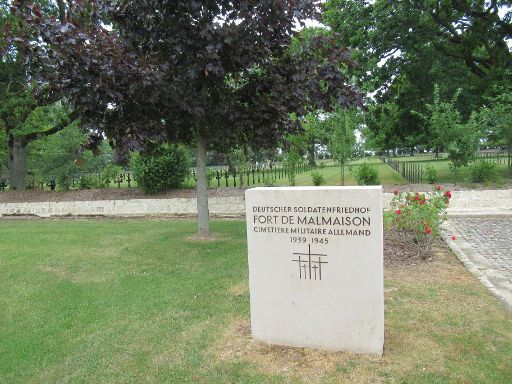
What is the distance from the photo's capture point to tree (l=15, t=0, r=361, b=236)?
20.1 ft

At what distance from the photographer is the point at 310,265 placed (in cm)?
365

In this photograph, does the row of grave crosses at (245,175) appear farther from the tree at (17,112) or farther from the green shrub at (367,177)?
the tree at (17,112)

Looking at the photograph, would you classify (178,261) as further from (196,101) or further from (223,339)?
(223,339)

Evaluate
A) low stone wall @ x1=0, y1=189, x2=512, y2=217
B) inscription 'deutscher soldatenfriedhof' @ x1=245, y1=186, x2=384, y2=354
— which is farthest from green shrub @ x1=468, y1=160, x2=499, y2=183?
inscription 'deutscher soldatenfriedhof' @ x1=245, y1=186, x2=384, y2=354

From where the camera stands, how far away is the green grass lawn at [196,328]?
11.0ft

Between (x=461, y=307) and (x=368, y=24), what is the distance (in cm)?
1546

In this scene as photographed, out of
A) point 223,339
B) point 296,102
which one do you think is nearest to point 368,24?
point 296,102

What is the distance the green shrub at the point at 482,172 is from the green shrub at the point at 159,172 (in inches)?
359

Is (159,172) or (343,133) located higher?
(343,133)

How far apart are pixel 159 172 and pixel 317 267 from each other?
10306 millimetres

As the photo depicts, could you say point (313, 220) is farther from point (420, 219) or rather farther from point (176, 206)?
point (176, 206)

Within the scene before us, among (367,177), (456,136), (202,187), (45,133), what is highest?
(45,133)

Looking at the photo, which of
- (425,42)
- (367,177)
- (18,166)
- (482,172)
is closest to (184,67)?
(367,177)

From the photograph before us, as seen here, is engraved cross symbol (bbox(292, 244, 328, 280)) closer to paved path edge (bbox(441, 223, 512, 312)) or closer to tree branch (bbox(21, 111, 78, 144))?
paved path edge (bbox(441, 223, 512, 312))
